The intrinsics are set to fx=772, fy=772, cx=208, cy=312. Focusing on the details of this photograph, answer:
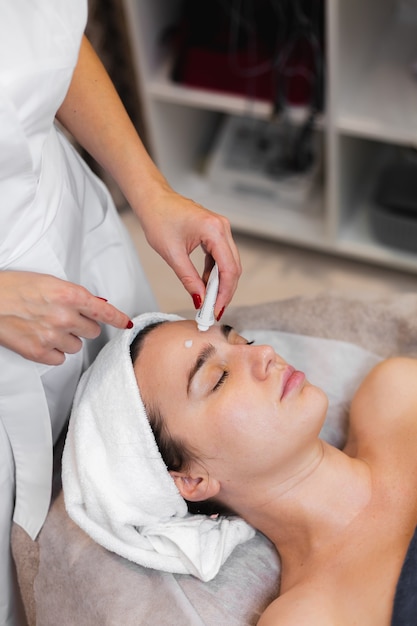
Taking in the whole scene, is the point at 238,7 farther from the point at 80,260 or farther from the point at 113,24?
the point at 80,260

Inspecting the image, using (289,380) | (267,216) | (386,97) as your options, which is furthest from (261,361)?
(267,216)

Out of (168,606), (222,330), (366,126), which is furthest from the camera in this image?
(366,126)

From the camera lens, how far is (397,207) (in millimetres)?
2221

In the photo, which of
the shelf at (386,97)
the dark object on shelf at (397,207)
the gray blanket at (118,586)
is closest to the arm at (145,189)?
the gray blanket at (118,586)

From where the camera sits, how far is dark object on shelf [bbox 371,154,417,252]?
2.22 metres

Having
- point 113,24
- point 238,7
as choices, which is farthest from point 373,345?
point 113,24

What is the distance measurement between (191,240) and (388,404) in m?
0.47

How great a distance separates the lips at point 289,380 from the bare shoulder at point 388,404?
8.1 inches

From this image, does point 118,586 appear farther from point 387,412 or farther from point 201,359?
point 387,412

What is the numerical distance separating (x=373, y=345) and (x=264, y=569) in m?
0.49

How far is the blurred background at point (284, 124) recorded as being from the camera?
2.12 meters

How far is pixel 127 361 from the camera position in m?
1.25

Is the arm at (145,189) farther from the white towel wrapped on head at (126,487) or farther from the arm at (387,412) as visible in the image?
the arm at (387,412)

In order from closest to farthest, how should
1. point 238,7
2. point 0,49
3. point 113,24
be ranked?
point 0,49
point 238,7
point 113,24
